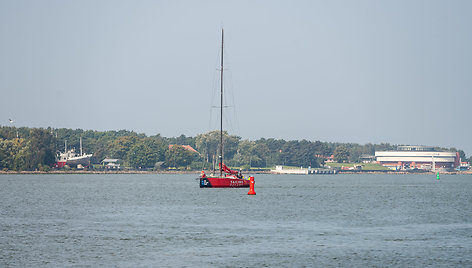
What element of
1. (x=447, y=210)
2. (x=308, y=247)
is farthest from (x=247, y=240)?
(x=447, y=210)

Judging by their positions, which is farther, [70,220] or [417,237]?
[70,220]

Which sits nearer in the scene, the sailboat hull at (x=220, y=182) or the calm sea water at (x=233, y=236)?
the calm sea water at (x=233, y=236)

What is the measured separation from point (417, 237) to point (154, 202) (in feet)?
152

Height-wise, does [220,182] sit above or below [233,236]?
above

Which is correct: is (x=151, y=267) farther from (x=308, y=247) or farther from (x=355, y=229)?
(x=355, y=229)

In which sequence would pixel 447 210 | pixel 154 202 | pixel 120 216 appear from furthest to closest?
pixel 154 202
pixel 447 210
pixel 120 216

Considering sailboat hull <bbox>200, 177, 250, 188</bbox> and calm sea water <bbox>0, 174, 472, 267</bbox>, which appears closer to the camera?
calm sea water <bbox>0, 174, 472, 267</bbox>

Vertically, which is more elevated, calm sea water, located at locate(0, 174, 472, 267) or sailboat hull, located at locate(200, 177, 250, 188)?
sailboat hull, located at locate(200, 177, 250, 188)

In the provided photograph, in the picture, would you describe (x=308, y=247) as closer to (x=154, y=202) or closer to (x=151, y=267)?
(x=151, y=267)

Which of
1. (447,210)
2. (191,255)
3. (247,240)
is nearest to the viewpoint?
(191,255)

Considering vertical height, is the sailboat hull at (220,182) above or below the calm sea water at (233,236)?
above

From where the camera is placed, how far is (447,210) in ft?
254

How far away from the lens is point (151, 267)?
36.2 metres

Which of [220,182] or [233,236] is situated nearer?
[233,236]
